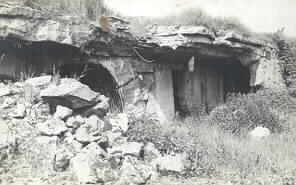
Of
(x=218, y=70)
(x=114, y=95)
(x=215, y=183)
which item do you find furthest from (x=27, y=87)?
(x=218, y=70)

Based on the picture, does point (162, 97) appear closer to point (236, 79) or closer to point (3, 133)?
point (236, 79)

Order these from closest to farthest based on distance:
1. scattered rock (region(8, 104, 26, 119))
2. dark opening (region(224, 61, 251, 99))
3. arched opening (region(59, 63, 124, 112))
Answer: scattered rock (region(8, 104, 26, 119)), arched opening (region(59, 63, 124, 112)), dark opening (region(224, 61, 251, 99))

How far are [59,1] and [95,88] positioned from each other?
2.51 meters

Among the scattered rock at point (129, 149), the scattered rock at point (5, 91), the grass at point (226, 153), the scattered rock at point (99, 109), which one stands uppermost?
the scattered rock at point (5, 91)

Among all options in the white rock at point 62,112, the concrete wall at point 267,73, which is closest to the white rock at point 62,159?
the white rock at point 62,112

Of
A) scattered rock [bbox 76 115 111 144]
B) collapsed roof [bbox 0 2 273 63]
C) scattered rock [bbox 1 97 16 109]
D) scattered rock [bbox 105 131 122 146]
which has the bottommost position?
scattered rock [bbox 105 131 122 146]

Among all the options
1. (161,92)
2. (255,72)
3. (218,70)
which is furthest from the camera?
(218,70)

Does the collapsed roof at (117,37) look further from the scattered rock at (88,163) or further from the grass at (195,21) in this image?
the scattered rock at (88,163)

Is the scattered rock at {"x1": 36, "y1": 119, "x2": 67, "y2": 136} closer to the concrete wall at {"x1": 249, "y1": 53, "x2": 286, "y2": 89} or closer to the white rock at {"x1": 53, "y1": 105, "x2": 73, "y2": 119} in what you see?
the white rock at {"x1": 53, "y1": 105, "x2": 73, "y2": 119}

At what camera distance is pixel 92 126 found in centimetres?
701

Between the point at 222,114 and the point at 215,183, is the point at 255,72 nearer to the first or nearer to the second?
the point at 222,114

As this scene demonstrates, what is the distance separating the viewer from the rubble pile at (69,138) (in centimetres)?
598

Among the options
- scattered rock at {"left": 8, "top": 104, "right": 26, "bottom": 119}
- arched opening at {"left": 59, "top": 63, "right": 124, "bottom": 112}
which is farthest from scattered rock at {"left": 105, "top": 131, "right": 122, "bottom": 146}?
arched opening at {"left": 59, "top": 63, "right": 124, "bottom": 112}

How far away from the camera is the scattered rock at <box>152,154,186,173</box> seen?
6.57m
